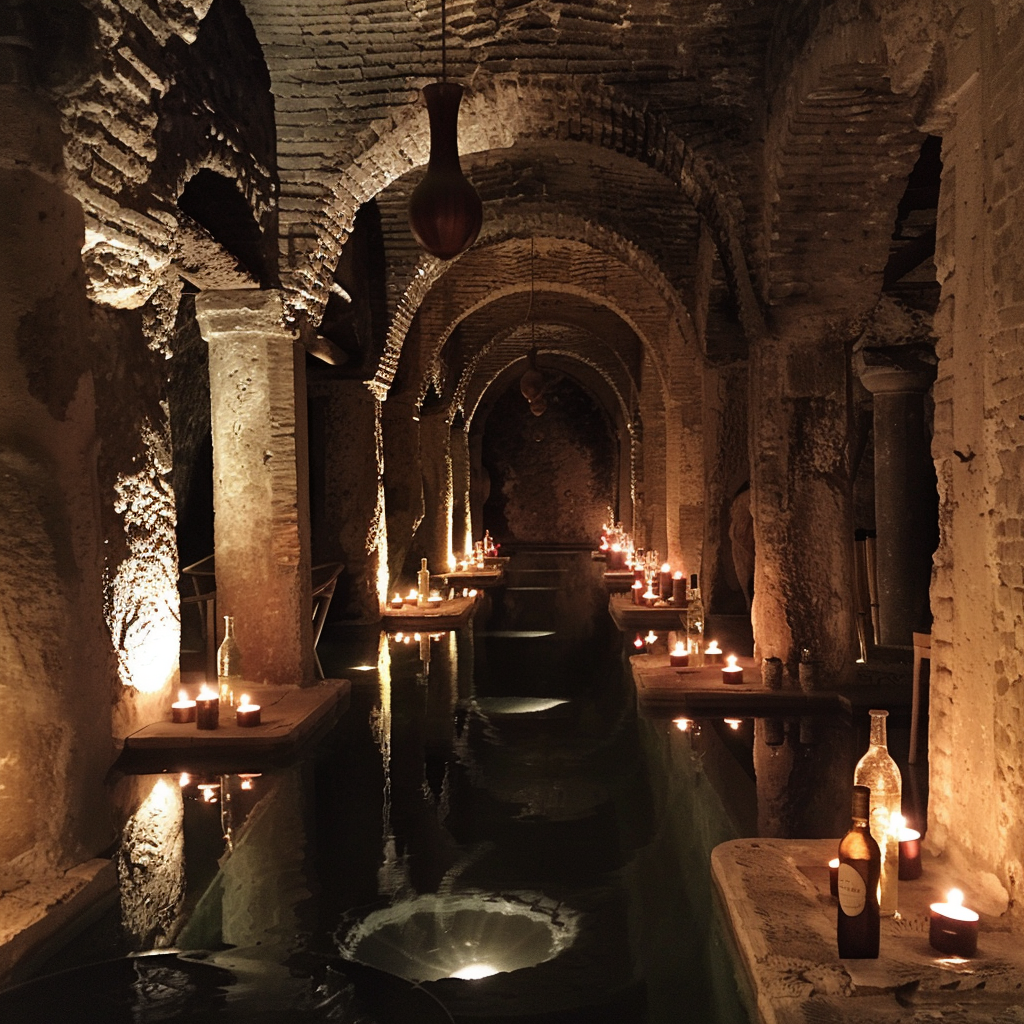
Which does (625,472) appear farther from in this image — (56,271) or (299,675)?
(56,271)

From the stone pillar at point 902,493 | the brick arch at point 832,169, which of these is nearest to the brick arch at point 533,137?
the brick arch at point 832,169

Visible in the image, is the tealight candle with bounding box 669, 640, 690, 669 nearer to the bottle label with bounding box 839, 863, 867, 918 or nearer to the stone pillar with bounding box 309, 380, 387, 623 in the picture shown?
the stone pillar with bounding box 309, 380, 387, 623

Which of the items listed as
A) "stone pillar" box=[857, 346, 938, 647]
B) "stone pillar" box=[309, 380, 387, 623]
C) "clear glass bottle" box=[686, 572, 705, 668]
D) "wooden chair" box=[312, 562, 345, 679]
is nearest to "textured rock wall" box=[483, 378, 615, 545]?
"stone pillar" box=[309, 380, 387, 623]

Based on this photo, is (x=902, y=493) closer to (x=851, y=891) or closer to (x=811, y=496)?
(x=811, y=496)

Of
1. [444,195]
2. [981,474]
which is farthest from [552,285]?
Result: [981,474]

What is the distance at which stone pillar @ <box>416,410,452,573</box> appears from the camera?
14.6 m

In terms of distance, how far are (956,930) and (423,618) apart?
7.89m

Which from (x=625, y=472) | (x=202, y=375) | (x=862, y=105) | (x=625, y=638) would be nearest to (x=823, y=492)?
(x=862, y=105)

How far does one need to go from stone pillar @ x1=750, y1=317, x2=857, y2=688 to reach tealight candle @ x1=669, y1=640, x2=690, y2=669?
0.75 m

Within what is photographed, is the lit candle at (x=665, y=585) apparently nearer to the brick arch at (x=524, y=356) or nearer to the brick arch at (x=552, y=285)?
the brick arch at (x=552, y=285)

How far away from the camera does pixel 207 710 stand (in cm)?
529

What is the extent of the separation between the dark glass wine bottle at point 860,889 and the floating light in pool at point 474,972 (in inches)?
38.1

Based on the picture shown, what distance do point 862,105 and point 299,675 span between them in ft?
15.2

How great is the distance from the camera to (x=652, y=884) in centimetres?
349
